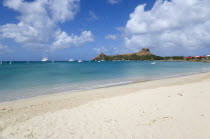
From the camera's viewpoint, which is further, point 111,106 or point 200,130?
point 111,106

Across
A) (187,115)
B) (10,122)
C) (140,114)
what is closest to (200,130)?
(187,115)

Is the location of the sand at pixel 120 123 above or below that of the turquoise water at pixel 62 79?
above

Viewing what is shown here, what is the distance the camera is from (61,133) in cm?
475

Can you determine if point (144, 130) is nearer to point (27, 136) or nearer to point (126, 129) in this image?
point (126, 129)

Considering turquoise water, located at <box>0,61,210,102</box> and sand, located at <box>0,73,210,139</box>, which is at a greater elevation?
sand, located at <box>0,73,210,139</box>

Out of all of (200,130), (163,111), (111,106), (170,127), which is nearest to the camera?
(200,130)

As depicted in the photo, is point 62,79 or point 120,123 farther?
point 62,79

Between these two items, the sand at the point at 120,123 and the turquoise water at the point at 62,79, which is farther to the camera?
the turquoise water at the point at 62,79

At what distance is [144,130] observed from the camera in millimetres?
4664

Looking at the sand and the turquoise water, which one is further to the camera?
the turquoise water

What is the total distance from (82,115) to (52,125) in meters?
1.43

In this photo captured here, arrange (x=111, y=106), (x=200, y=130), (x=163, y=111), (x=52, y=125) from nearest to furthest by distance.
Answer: (x=200, y=130), (x=52, y=125), (x=163, y=111), (x=111, y=106)

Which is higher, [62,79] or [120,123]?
[120,123]

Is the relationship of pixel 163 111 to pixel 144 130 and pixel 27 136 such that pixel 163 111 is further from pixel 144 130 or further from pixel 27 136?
pixel 27 136
